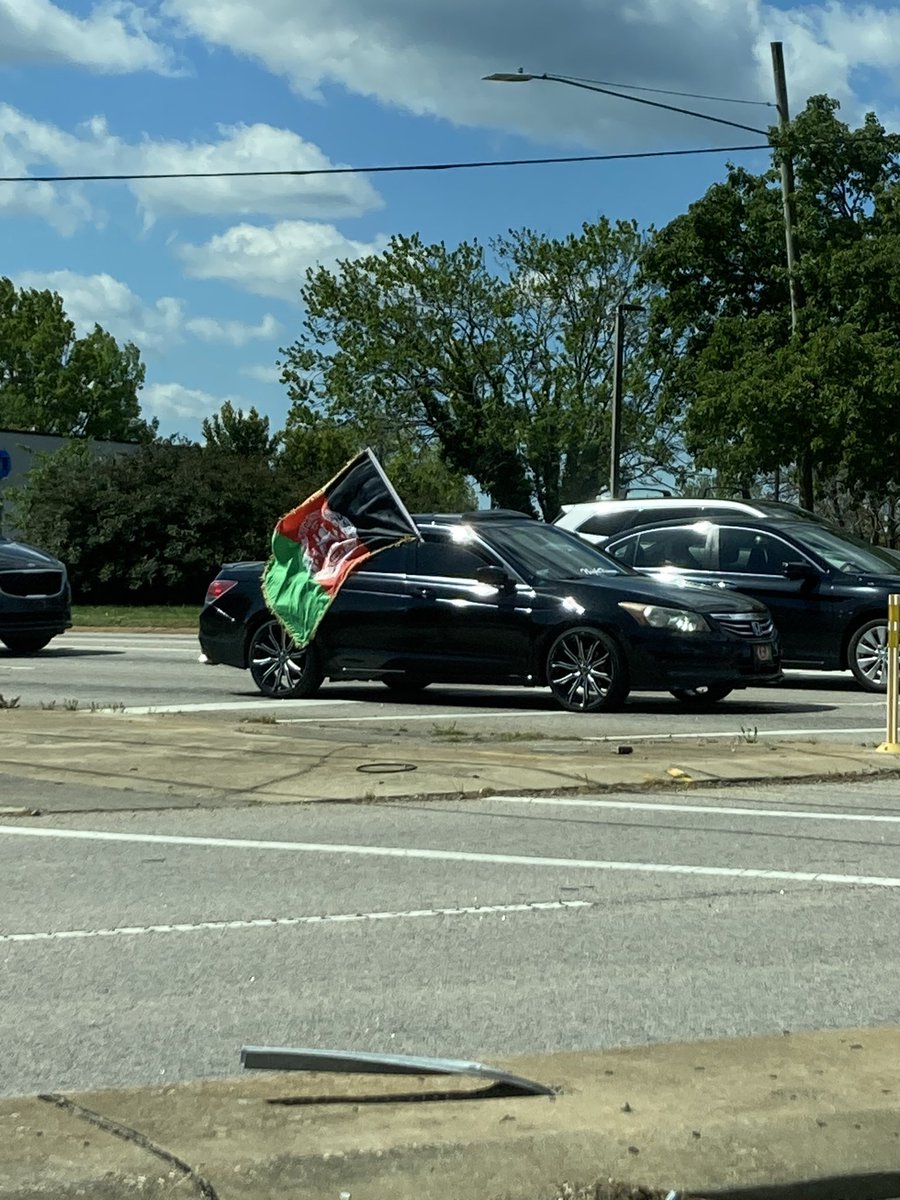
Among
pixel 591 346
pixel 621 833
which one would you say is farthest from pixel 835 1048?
pixel 591 346

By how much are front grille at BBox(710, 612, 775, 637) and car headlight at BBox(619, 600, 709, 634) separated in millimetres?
223

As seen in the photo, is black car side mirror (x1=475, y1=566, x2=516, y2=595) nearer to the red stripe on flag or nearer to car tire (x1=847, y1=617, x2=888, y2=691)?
the red stripe on flag

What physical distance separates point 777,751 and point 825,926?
16.8 ft

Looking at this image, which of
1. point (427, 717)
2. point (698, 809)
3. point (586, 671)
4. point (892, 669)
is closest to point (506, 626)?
point (586, 671)

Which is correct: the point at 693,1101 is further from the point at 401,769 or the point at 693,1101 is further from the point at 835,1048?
the point at 401,769

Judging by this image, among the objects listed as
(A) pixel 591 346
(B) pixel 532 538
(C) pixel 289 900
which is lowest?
(C) pixel 289 900

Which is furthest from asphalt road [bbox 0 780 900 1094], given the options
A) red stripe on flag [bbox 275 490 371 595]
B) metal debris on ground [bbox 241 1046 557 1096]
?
red stripe on flag [bbox 275 490 371 595]

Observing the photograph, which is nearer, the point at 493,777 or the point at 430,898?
the point at 430,898

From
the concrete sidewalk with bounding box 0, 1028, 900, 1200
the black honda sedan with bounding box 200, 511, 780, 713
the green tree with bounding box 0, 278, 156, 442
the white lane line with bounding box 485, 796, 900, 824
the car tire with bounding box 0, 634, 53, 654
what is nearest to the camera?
the concrete sidewalk with bounding box 0, 1028, 900, 1200

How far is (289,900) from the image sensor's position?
25.0 ft

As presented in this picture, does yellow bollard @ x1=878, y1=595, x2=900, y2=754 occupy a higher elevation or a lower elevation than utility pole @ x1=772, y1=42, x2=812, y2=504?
lower

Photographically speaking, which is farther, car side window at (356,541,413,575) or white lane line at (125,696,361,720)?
car side window at (356,541,413,575)

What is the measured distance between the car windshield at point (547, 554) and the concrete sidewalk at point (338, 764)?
273 cm

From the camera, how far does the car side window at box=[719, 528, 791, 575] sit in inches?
699
